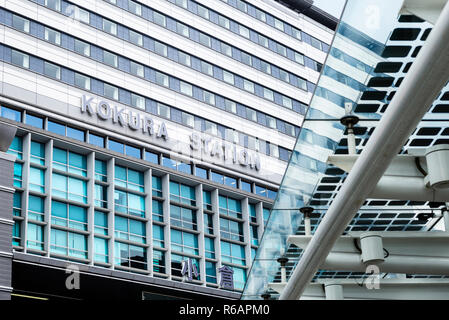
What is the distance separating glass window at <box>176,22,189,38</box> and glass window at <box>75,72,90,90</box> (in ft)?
30.4

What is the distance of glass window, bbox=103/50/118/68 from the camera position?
44.5 meters

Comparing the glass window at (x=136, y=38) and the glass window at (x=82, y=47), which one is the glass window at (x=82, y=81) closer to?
the glass window at (x=82, y=47)

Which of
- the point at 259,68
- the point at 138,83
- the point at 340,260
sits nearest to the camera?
the point at 340,260

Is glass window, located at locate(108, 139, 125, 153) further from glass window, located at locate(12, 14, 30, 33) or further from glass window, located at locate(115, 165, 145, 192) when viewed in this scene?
glass window, located at locate(12, 14, 30, 33)

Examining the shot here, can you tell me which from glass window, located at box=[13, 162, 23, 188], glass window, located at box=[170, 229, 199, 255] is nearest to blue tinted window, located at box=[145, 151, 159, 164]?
glass window, located at box=[170, 229, 199, 255]

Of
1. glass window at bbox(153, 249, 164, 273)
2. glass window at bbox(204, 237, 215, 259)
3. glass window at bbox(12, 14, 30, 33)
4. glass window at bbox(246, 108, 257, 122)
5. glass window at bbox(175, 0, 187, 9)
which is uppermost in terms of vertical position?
glass window at bbox(175, 0, 187, 9)

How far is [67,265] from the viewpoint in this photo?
3803 centimetres

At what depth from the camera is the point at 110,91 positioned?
43.9 metres

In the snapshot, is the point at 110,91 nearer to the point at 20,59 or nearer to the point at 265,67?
the point at 20,59

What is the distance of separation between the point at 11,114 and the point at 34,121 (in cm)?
143

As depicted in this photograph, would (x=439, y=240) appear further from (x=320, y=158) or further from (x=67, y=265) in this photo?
(x=67, y=265)

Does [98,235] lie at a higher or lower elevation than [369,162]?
higher
